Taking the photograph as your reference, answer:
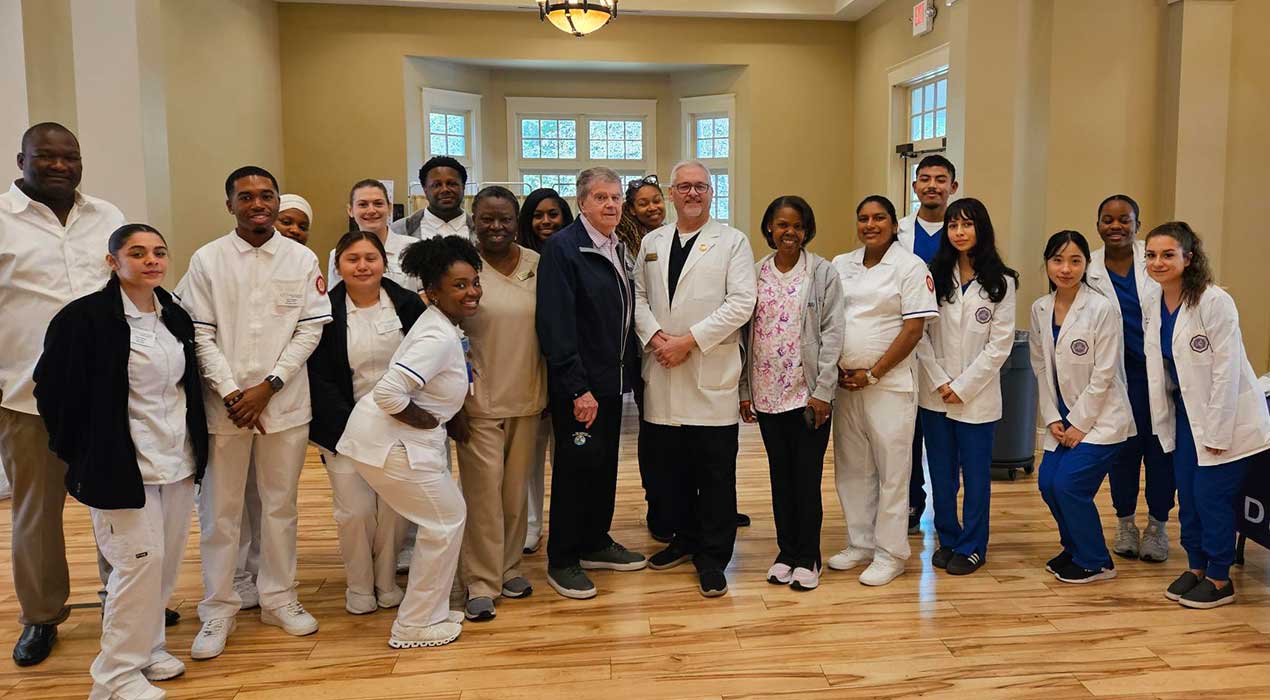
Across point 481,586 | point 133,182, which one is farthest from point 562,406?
point 133,182

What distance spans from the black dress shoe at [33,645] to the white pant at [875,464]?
2847mm

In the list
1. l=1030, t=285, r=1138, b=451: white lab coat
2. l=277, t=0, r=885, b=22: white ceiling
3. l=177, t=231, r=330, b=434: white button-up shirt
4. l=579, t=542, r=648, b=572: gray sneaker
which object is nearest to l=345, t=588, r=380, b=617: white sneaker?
l=177, t=231, r=330, b=434: white button-up shirt

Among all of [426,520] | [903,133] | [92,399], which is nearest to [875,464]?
[426,520]

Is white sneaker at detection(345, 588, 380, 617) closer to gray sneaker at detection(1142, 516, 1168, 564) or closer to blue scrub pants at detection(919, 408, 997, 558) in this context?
blue scrub pants at detection(919, 408, 997, 558)

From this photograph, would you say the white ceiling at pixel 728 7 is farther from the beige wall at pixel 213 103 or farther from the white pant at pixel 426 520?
the white pant at pixel 426 520

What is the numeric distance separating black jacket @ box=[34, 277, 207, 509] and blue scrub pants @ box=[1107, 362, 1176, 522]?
3.58 m

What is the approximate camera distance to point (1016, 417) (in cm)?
510

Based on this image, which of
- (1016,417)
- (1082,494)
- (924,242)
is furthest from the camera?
(1016,417)

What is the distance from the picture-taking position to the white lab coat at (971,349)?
3.50 metres

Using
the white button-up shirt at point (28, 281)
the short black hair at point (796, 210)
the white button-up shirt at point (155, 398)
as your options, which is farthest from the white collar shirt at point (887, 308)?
the white button-up shirt at point (28, 281)

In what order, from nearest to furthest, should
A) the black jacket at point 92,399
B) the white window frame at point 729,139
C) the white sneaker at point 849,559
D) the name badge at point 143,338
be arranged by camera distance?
the black jacket at point 92,399 < the name badge at point 143,338 < the white sneaker at point 849,559 < the white window frame at point 729,139

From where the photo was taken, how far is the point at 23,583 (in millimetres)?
2982

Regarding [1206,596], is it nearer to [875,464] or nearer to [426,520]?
[875,464]

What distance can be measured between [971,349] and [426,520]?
2149mm
